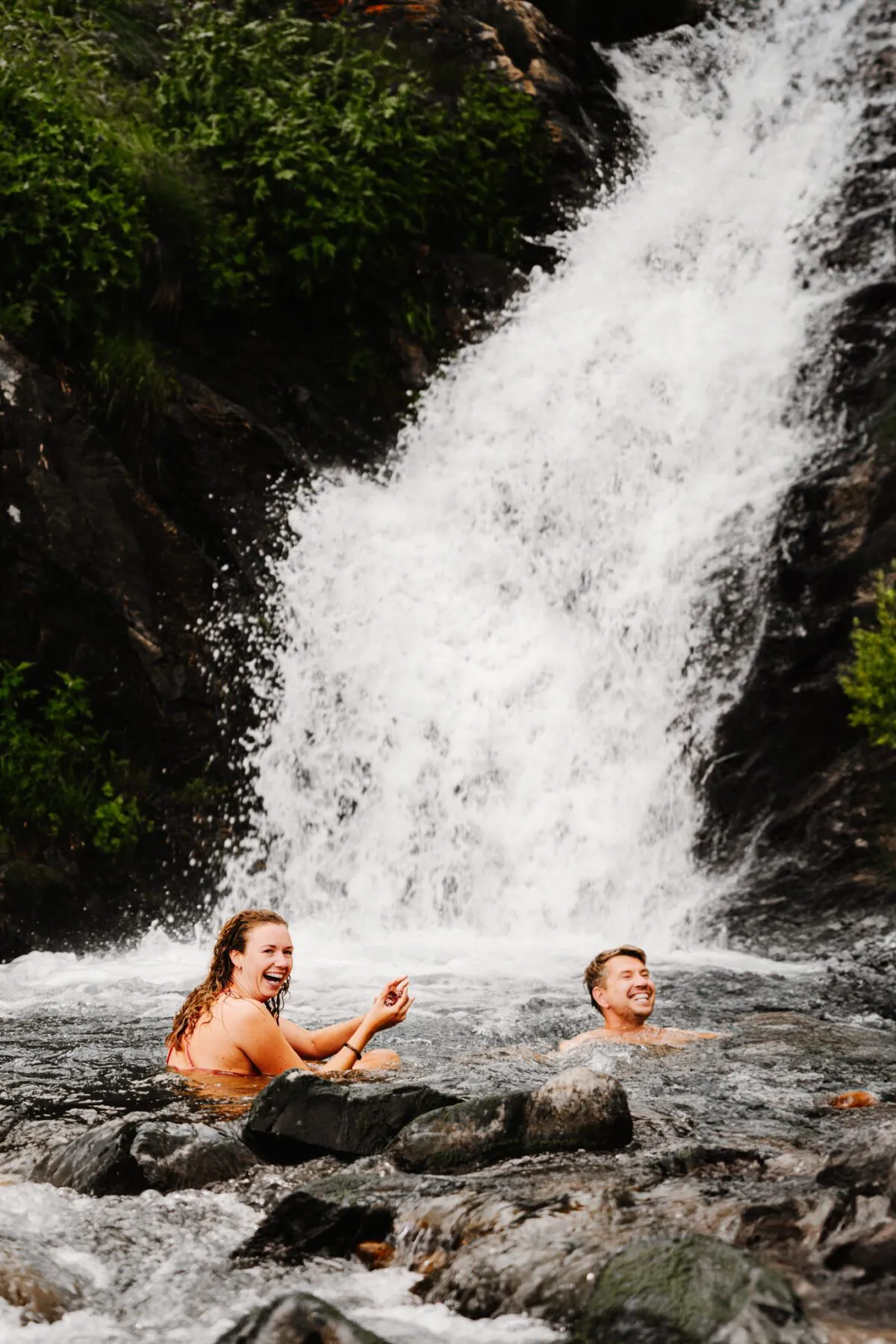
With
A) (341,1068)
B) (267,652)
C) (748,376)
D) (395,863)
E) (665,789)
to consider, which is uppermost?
(748,376)

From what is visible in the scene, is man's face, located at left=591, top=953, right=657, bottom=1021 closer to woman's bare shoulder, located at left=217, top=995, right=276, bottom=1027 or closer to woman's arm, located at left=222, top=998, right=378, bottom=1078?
woman's arm, located at left=222, top=998, right=378, bottom=1078

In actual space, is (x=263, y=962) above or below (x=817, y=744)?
below

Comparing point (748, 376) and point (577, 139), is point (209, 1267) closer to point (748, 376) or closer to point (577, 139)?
point (748, 376)

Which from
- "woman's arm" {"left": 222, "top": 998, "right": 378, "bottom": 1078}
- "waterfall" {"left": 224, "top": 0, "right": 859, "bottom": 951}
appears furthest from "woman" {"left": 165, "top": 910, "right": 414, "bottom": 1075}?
"waterfall" {"left": 224, "top": 0, "right": 859, "bottom": 951}

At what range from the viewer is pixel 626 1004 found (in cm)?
630

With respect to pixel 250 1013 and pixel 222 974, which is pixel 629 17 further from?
pixel 250 1013

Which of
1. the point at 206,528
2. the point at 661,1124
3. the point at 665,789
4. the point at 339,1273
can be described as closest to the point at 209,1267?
the point at 339,1273

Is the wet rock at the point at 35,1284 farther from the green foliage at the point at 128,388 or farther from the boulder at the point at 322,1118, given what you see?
the green foliage at the point at 128,388

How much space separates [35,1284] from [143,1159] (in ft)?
2.53

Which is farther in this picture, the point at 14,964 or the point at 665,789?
the point at 665,789

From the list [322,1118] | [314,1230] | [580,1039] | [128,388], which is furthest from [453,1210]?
[128,388]

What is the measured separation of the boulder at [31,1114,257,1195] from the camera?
3.87 metres

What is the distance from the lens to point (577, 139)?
16.6 metres

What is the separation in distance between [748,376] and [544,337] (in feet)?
8.68
